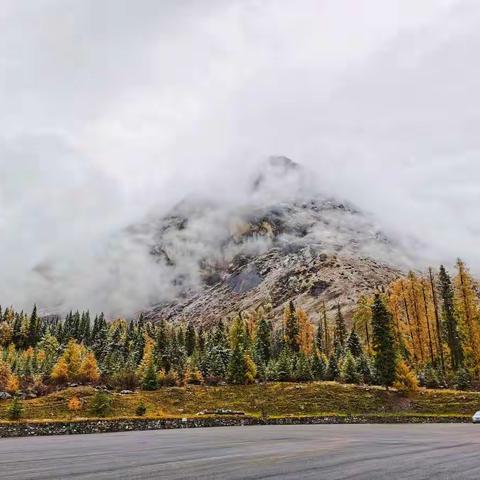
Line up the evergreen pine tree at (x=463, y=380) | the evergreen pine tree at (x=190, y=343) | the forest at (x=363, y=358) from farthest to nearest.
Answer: the evergreen pine tree at (x=190, y=343)
the forest at (x=363, y=358)
the evergreen pine tree at (x=463, y=380)

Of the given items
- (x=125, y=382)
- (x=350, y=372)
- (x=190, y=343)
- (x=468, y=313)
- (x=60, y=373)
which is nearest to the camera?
(x=468, y=313)

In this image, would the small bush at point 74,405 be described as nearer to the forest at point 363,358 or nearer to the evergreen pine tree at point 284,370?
the forest at point 363,358

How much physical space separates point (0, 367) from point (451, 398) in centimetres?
7480

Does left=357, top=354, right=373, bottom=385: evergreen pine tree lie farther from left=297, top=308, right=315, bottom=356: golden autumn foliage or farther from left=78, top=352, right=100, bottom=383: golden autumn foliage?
left=78, top=352, right=100, bottom=383: golden autumn foliage

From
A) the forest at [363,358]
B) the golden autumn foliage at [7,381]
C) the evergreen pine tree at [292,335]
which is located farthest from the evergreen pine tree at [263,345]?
the golden autumn foliage at [7,381]

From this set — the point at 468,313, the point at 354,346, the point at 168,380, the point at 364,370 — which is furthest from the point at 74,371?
the point at 468,313

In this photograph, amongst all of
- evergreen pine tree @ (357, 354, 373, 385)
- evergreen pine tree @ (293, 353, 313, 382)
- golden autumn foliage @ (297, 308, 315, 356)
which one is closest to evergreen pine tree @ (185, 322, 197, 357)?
golden autumn foliage @ (297, 308, 315, 356)

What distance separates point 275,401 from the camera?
235 ft

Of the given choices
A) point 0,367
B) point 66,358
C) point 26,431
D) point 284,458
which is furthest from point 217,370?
point 284,458

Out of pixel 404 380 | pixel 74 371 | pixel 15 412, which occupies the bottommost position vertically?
pixel 404 380

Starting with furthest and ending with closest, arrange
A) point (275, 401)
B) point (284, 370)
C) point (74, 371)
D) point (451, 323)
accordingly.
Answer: point (74, 371)
point (284, 370)
point (451, 323)
point (275, 401)

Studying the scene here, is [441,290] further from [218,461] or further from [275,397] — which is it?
[218,461]

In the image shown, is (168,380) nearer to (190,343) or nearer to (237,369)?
(237,369)

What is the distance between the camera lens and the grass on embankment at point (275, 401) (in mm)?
63219
